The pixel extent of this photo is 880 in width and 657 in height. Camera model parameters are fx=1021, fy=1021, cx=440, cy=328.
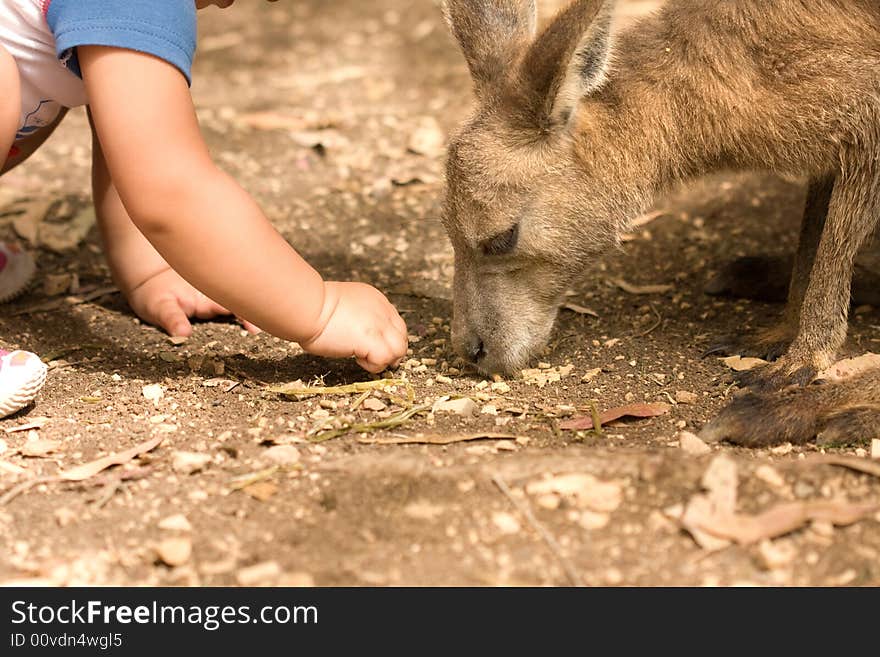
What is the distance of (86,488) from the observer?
2545 millimetres

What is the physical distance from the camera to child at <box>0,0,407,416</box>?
8.76ft

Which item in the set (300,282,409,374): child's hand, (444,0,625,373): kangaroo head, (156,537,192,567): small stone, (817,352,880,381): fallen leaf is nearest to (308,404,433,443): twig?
(300,282,409,374): child's hand

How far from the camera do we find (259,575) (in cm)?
218

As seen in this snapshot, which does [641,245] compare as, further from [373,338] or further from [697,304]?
[373,338]

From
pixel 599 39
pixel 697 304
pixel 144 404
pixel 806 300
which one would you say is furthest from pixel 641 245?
pixel 144 404

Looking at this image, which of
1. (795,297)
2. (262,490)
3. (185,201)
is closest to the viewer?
(262,490)

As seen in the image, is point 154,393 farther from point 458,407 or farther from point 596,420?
point 596,420

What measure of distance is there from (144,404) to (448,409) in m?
0.90

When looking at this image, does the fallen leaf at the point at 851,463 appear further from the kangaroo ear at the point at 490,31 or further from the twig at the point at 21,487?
the twig at the point at 21,487

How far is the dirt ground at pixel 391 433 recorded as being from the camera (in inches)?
87.4

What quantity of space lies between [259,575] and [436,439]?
708mm

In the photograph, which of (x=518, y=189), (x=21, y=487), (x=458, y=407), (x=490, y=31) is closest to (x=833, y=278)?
(x=518, y=189)

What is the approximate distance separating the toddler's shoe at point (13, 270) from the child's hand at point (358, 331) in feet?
4.85

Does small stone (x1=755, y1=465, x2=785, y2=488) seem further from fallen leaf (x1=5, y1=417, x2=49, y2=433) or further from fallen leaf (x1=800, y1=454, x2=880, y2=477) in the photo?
fallen leaf (x1=5, y1=417, x2=49, y2=433)
